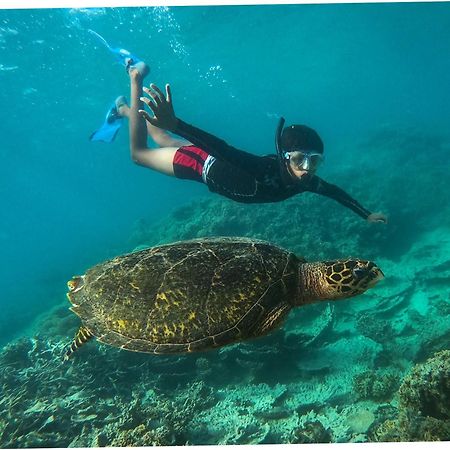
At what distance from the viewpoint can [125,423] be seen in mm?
3869

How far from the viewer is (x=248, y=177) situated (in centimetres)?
492

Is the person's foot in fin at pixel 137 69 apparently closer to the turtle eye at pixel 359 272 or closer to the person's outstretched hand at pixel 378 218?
the person's outstretched hand at pixel 378 218

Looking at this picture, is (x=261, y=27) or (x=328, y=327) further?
(x=261, y=27)

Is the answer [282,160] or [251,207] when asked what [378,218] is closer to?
[282,160]

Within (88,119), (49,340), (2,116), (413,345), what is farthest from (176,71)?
(413,345)

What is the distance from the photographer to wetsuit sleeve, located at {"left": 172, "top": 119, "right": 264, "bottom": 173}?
372 cm

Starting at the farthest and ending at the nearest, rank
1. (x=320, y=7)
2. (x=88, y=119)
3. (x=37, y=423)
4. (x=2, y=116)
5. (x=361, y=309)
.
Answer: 1. (x=88, y=119)
2. (x=2, y=116)
3. (x=320, y=7)
4. (x=361, y=309)
5. (x=37, y=423)

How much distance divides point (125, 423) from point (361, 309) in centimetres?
479

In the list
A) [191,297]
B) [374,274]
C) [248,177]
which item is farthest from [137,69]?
[374,274]

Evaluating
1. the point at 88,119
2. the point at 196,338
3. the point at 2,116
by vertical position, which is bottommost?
the point at 196,338

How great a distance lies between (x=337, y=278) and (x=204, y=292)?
1.16m

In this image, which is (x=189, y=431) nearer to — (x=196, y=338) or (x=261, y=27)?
(x=196, y=338)

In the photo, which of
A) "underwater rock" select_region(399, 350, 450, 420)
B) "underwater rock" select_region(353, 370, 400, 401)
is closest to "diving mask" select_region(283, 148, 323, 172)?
"underwater rock" select_region(399, 350, 450, 420)

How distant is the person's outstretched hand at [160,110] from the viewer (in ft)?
11.2
